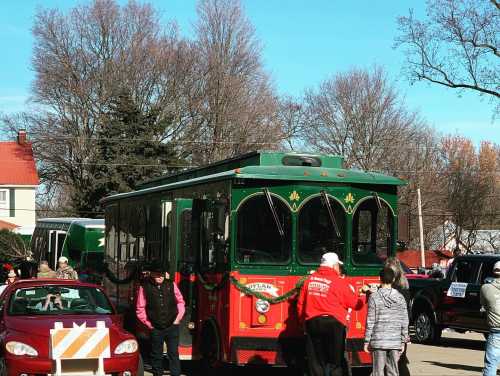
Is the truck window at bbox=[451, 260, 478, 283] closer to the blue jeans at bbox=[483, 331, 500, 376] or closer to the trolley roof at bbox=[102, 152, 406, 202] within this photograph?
the trolley roof at bbox=[102, 152, 406, 202]

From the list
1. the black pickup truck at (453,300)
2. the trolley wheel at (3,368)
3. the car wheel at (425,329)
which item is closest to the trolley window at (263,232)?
the trolley wheel at (3,368)

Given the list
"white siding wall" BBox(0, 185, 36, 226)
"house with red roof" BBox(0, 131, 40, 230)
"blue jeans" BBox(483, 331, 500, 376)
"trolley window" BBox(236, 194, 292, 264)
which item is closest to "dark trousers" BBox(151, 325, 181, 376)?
"trolley window" BBox(236, 194, 292, 264)

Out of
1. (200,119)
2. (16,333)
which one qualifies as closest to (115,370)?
(16,333)

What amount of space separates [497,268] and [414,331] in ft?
25.2

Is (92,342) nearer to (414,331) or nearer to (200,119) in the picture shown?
(414,331)

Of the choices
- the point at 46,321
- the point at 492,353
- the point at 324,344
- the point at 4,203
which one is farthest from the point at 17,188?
the point at 324,344

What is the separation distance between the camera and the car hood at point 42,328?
1081 cm

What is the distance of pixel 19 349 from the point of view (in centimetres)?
1064

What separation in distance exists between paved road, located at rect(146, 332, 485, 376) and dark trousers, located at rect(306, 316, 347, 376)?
12.7ft

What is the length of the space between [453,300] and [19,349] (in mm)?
10626

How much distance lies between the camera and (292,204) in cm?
1231

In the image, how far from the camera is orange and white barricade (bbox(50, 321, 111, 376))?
10695 mm

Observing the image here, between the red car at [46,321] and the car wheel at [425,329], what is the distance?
29.7ft

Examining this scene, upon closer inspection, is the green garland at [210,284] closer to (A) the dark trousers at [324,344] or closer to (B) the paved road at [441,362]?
(B) the paved road at [441,362]
